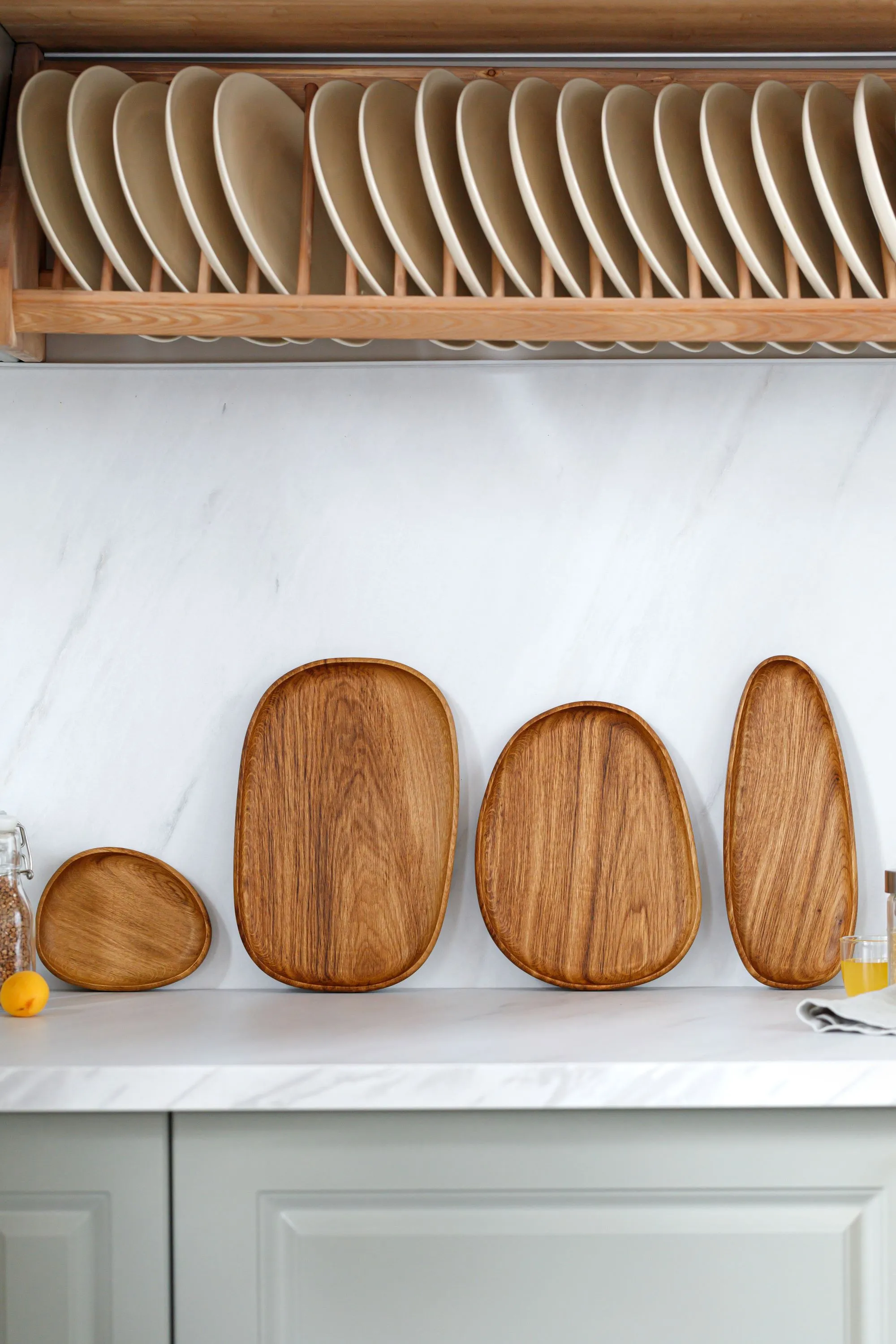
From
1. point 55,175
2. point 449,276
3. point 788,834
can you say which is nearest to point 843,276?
point 449,276

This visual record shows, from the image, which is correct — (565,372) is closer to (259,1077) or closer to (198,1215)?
(259,1077)

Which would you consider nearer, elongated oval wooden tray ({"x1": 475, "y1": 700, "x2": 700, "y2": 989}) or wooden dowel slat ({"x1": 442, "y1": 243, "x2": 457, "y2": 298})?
wooden dowel slat ({"x1": 442, "y1": 243, "x2": 457, "y2": 298})

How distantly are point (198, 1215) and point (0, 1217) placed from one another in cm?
17

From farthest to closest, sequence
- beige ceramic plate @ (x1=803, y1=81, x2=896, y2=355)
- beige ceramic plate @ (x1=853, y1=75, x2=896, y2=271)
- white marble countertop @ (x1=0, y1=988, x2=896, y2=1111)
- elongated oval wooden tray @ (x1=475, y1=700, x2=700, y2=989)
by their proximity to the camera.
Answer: elongated oval wooden tray @ (x1=475, y1=700, x2=700, y2=989)
beige ceramic plate @ (x1=803, y1=81, x2=896, y2=355)
beige ceramic plate @ (x1=853, y1=75, x2=896, y2=271)
white marble countertop @ (x1=0, y1=988, x2=896, y2=1111)

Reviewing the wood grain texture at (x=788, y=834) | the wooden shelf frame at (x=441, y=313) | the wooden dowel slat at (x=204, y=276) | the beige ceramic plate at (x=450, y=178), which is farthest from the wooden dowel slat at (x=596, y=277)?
the wood grain texture at (x=788, y=834)

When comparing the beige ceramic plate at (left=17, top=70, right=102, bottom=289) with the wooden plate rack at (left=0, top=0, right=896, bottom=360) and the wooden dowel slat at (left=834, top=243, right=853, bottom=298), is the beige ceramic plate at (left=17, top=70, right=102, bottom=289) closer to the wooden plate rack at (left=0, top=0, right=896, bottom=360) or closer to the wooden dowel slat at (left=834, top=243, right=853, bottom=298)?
the wooden plate rack at (left=0, top=0, right=896, bottom=360)

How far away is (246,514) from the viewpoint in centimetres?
137

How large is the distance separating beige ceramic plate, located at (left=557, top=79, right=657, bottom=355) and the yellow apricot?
2.87ft

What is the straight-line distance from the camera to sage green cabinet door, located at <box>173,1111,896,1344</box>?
971 mm

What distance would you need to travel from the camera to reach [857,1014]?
1.07m

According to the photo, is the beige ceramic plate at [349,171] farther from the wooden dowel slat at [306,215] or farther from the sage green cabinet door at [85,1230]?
the sage green cabinet door at [85,1230]

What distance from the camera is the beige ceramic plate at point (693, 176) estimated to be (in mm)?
1151

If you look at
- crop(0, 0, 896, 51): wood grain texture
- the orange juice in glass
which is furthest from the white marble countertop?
crop(0, 0, 896, 51): wood grain texture

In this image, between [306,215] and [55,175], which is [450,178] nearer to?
[306,215]
